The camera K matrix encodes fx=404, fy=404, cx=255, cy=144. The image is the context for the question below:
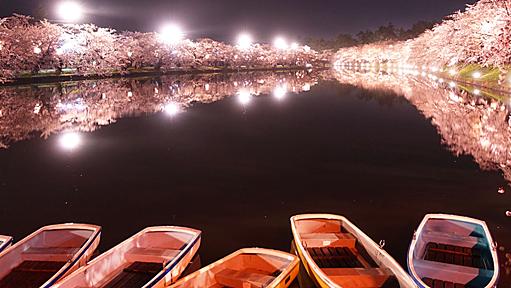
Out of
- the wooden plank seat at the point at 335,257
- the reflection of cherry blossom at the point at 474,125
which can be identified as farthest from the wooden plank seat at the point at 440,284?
the reflection of cherry blossom at the point at 474,125

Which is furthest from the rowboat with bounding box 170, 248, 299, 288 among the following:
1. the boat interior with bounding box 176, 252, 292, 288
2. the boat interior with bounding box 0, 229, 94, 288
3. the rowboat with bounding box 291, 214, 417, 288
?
the boat interior with bounding box 0, 229, 94, 288

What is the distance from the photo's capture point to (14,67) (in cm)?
5803

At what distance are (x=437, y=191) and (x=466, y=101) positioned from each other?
95.3ft

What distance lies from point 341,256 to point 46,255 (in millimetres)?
6984

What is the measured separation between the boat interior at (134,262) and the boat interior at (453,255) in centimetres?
538

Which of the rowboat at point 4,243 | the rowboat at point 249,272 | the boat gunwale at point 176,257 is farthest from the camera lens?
the rowboat at point 4,243

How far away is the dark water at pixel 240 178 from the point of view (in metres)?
12.8

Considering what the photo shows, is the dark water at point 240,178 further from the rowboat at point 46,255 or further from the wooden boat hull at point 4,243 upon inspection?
the wooden boat hull at point 4,243

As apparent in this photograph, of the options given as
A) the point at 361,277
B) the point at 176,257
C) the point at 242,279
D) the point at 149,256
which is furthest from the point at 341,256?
the point at 149,256

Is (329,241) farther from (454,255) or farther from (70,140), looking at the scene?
(70,140)

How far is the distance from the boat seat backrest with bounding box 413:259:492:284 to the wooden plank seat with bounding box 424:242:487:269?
882 millimetres

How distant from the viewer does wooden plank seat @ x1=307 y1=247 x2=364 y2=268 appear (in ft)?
29.9

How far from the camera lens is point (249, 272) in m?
8.68

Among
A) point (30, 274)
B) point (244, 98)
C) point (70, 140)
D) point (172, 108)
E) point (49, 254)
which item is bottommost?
point (30, 274)
